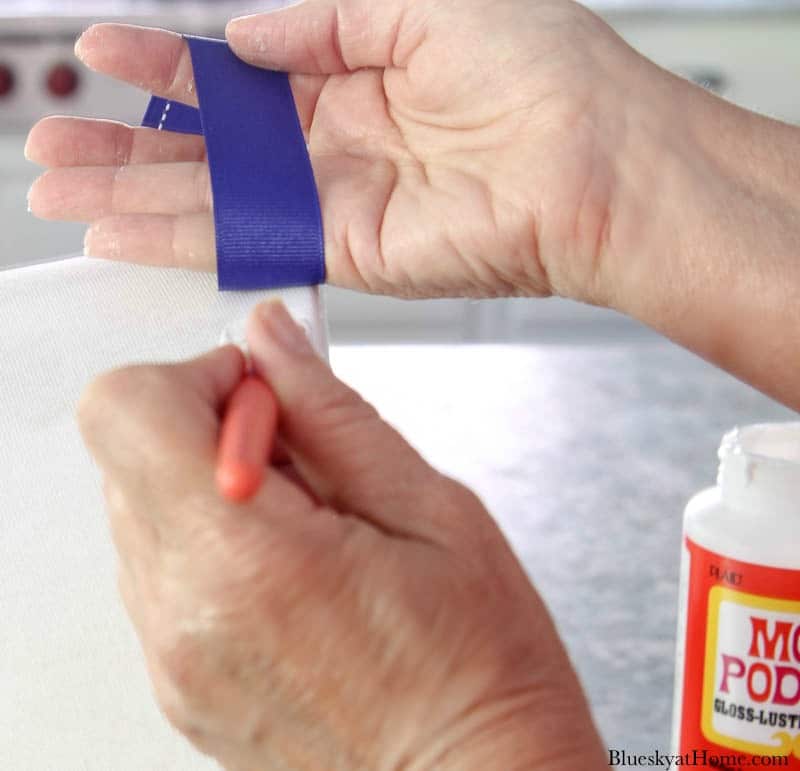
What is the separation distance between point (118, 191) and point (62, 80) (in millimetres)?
1716

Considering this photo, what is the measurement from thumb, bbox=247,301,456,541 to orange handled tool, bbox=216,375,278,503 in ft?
0.04

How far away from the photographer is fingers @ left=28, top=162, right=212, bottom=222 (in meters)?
0.79

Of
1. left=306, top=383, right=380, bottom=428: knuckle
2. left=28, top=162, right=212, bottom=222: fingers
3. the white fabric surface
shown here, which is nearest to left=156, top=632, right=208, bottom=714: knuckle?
left=306, top=383, right=380, bottom=428: knuckle

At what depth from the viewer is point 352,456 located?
0.47 metres

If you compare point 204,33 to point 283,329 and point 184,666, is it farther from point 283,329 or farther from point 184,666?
point 184,666

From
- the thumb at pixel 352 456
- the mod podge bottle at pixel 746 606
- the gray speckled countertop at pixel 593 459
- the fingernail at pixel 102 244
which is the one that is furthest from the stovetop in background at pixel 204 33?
the thumb at pixel 352 456

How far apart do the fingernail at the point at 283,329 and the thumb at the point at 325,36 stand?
14.0 inches

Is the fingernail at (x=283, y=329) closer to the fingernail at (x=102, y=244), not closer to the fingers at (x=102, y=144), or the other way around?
the fingernail at (x=102, y=244)

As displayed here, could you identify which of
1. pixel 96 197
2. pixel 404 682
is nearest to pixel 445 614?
pixel 404 682

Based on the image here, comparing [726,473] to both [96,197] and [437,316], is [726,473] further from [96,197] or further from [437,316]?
[437,316]

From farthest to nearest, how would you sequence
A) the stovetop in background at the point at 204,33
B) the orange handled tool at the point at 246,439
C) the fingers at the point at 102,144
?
the stovetop in background at the point at 204,33, the fingers at the point at 102,144, the orange handled tool at the point at 246,439

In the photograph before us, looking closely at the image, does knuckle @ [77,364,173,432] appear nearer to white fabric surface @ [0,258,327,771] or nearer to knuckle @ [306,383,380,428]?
knuckle @ [306,383,380,428]

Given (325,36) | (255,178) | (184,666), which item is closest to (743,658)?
(184,666)

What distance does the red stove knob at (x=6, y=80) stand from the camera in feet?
7.80
